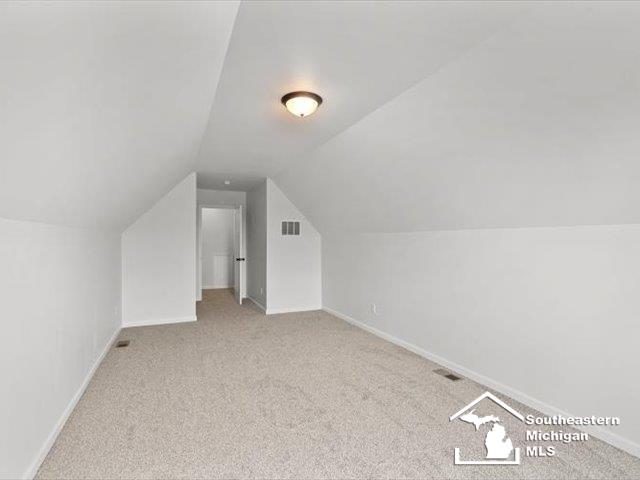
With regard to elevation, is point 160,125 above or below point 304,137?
below

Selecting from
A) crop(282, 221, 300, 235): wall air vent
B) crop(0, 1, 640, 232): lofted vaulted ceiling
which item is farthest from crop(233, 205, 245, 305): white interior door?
crop(0, 1, 640, 232): lofted vaulted ceiling

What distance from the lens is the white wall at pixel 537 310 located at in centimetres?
204

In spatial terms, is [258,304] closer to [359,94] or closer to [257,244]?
[257,244]

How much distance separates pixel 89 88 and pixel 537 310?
289cm

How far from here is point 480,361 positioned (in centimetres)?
297

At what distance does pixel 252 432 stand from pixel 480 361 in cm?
194

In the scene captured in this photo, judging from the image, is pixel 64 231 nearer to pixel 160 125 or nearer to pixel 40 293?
pixel 40 293

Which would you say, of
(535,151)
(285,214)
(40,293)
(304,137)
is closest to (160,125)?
(40,293)

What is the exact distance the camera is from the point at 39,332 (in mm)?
1960

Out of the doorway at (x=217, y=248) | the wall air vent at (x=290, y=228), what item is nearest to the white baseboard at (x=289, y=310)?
the wall air vent at (x=290, y=228)

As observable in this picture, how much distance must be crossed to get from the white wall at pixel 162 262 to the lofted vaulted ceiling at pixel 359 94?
2.01 metres

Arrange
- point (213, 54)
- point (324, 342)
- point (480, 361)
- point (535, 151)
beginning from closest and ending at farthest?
point (213, 54) < point (535, 151) < point (480, 361) < point (324, 342)
